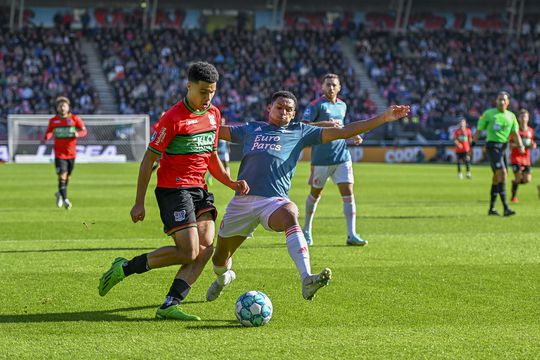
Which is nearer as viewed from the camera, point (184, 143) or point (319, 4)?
point (184, 143)

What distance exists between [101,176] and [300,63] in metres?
26.5

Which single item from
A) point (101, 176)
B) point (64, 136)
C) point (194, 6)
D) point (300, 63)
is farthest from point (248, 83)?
point (64, 136)

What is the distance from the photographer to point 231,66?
56.5 metres

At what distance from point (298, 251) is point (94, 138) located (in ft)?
130

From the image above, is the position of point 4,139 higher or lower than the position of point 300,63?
lower

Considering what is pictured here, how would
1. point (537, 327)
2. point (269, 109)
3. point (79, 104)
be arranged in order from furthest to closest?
1. point (79, 104)
2. point (269, 109)
3. point (537, 327)

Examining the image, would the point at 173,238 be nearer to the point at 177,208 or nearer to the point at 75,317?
the point at 177,208

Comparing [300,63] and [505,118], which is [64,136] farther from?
[300,63]

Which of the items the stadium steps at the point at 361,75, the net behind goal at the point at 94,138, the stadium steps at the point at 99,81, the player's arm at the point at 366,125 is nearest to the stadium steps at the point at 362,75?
the stadium steps at the point at 361,75

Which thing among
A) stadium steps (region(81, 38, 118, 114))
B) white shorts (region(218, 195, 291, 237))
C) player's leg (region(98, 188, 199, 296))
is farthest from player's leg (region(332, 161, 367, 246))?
stadium steps (region(81, 38, 118, 114))

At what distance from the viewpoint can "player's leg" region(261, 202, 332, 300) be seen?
23.8ft

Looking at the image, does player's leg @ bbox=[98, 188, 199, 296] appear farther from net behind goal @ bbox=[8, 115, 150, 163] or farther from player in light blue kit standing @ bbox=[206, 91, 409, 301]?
net behind goal @ bbox=[8, 115, 150, 163]

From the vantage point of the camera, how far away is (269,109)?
28.3 ft

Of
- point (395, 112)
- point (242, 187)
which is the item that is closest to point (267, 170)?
point (242, 187)
